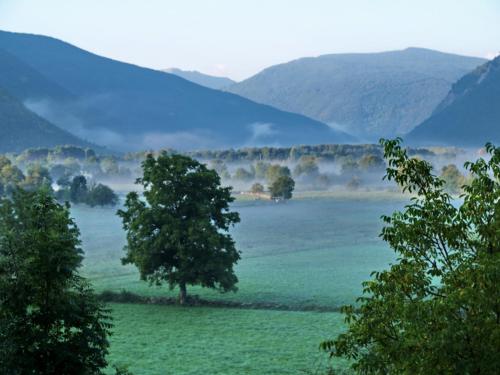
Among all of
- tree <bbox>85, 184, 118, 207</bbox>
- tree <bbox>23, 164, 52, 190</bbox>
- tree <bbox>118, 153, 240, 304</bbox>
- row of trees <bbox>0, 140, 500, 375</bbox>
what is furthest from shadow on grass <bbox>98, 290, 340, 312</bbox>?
tree <bbox>85, 184, 118, 207</bbox>

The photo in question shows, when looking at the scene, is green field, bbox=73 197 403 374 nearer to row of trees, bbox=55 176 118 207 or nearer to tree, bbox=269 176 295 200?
row of trees, bbox=55 176 118 207

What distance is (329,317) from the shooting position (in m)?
55.6

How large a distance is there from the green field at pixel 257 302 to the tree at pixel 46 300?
15582mm

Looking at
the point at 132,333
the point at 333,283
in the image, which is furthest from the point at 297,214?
the point at 132,333

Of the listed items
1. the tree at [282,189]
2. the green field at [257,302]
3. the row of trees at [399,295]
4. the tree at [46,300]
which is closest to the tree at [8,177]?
the green field at [257,302]

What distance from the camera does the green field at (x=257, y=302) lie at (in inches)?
1700

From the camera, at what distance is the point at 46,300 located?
23812 millimetres

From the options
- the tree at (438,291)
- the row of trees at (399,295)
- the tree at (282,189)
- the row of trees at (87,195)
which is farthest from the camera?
the tree at (282,189)

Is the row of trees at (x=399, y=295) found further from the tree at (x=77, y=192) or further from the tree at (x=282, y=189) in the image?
the tree at (x=282, y=189)

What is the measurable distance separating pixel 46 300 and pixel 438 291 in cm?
1235

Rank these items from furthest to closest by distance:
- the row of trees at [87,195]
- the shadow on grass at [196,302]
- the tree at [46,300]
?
the row of trees at [87,195]
the shadow on grass at [196,302]
the tree at [46,300]

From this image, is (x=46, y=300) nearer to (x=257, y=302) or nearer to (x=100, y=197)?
(x=257, y=302)

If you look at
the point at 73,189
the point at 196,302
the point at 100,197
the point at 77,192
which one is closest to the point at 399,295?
the point at 196,302

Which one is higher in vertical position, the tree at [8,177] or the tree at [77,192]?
the tree at [8,177]
